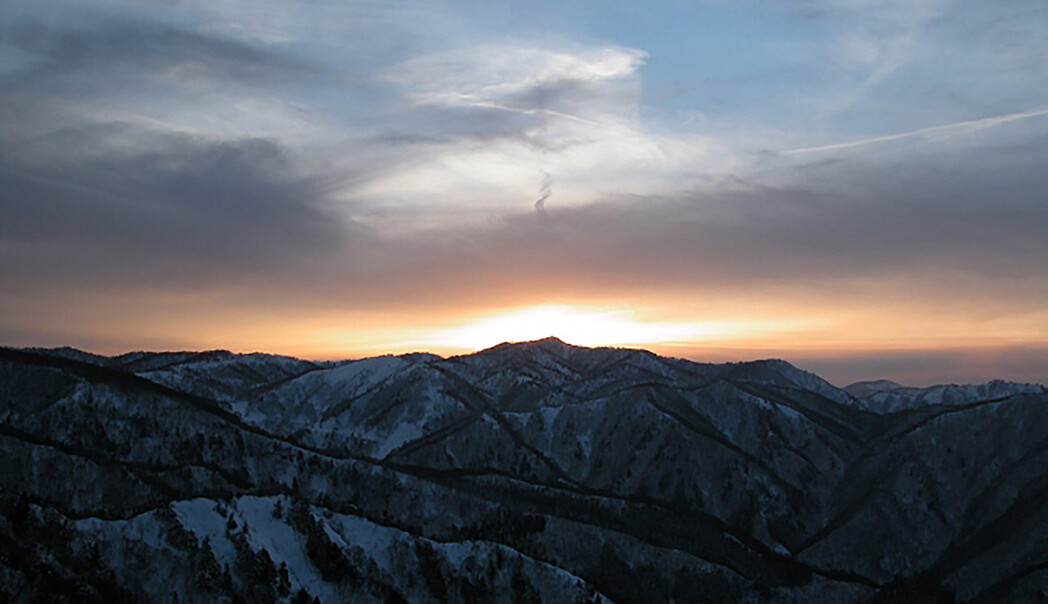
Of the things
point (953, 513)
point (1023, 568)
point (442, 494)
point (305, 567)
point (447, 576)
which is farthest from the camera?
point (953, 513)

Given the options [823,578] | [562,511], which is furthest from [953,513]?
[562,511]

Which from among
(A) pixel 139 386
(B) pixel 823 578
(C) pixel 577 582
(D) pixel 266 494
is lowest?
(B) pixel 823 578

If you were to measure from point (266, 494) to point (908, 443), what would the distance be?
499ft

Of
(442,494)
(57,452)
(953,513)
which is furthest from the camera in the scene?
(953,513)

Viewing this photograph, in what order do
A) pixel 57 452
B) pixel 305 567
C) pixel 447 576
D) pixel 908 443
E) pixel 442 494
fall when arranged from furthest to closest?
1. pixel 908 443
2. pixel 442 494
3. pixel 57 452
4. pixel 447 576
5. pixel 305 567

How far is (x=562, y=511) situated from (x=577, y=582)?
195 ft

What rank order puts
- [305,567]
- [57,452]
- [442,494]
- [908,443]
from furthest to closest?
[908,443]
[442,494]
[57,452]
[305,567]

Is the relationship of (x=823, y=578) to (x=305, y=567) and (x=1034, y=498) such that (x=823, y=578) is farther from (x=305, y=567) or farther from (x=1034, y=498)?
(x=305, y=567)

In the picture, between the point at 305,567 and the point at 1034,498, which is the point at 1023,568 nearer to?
the point at 1034,498

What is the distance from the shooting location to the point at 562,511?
15762cm

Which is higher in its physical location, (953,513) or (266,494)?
(266,494)

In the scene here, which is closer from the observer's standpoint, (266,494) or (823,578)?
(266,494)

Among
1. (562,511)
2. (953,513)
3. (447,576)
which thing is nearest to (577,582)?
(447,576)

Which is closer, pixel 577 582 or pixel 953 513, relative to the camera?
pixel 577 582
